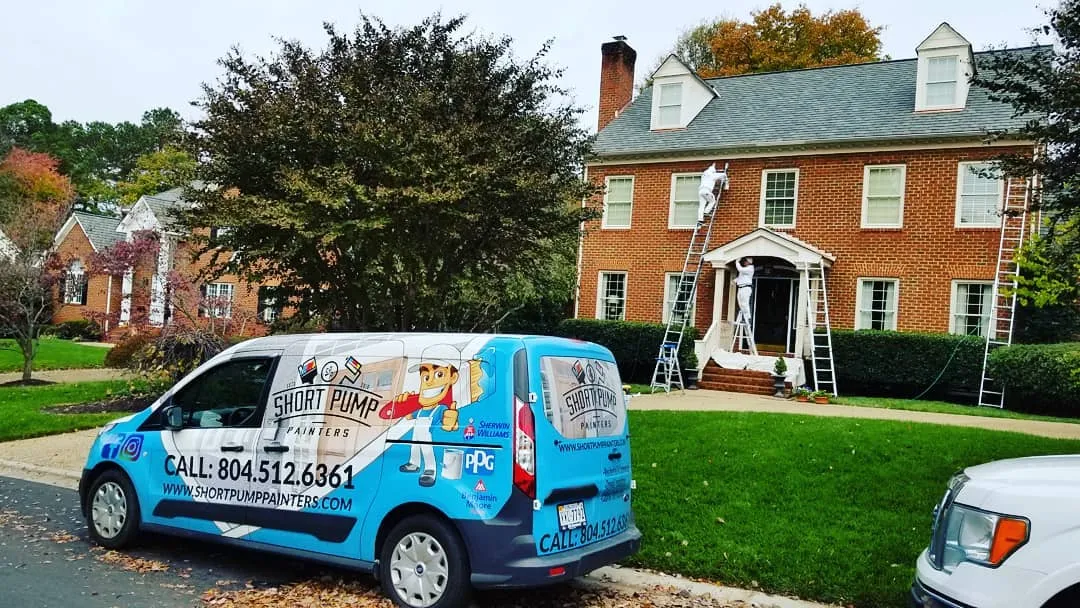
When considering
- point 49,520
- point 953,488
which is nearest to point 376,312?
point 49,520

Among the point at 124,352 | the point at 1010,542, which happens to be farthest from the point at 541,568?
the point at 124,352

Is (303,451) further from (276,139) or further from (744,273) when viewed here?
(744,273)

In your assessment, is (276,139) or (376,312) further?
(376,312)

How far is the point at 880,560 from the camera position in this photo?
624 centimetres

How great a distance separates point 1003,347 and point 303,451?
51.0 feet

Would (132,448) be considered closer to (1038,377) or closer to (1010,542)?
(1010,542)

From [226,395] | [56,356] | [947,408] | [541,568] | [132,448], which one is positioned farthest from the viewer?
[56,356]

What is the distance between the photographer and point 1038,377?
15273 millimetres

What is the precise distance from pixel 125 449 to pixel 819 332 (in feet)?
52.9

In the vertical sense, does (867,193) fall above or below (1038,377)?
above

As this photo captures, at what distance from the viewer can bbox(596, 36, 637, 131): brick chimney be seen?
25.8 metres

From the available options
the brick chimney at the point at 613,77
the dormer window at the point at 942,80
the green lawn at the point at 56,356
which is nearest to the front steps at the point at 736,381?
the dormer window at the point at 942,80

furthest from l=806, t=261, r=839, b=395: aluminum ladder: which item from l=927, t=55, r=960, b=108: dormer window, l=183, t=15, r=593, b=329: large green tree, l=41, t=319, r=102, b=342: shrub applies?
l=41, t=319, r=102, b=342: shrub

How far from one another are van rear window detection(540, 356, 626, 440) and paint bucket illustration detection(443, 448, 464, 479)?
0.62 metres
